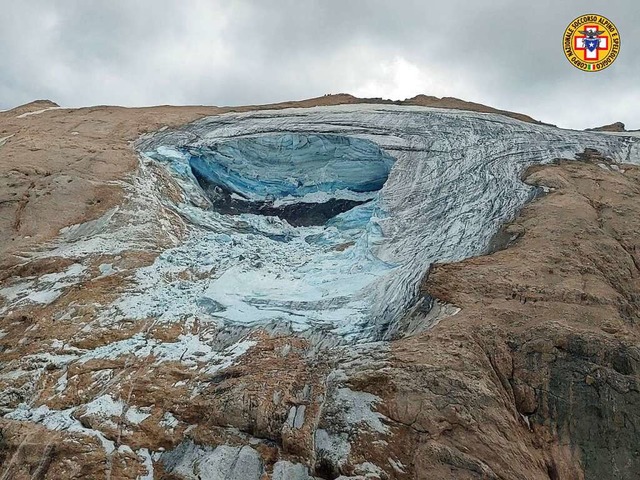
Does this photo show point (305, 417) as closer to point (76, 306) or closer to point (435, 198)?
point (76, 306)

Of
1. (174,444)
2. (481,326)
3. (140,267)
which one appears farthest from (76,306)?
(481,326)

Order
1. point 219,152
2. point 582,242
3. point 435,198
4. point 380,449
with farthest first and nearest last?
point 219,152
point 435,198
point 582,242
point 380,449

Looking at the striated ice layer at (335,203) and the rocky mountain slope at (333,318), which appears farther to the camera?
the striated ice layer at (335,203)

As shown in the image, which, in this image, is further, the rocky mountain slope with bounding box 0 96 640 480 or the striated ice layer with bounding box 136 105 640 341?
the striated ice layer with bounding box 136 105 640 341
